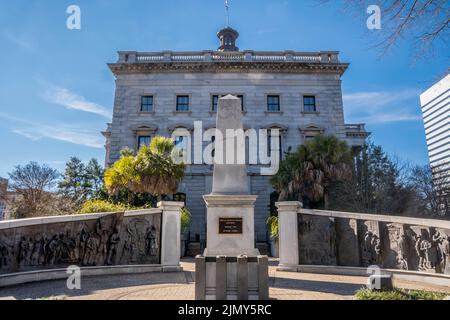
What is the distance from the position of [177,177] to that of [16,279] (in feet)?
39.1

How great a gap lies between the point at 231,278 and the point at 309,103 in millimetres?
24301

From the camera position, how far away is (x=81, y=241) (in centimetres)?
1070

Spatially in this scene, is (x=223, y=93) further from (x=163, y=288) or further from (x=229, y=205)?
(x=163, y=288)

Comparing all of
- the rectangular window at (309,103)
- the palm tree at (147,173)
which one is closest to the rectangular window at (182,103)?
the palm tree at (147,173)

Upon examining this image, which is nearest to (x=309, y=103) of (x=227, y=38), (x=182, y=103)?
(x=182, y=103)

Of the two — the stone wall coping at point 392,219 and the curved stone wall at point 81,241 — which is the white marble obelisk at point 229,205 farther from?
the stone wall coping at point 392,219

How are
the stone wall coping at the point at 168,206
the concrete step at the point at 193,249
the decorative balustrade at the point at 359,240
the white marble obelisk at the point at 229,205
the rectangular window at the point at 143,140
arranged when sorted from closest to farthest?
the white marble obelisk at the point at 229,205 < the decorative balustrade at the point at 359,240 < the stone wall coping at the point at 168,206 < the concrete step at the point at 193,249 < the rectangular window at the point at 143,140

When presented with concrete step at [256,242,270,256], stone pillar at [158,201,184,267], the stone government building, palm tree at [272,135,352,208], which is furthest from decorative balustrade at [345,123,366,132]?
stone pillar at [158,201,184,267]

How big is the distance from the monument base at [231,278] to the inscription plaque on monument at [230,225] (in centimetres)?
151

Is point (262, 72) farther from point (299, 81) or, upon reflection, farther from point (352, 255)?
point (352, 255)

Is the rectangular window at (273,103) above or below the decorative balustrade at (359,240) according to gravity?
above

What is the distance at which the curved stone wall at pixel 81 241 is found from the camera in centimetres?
924

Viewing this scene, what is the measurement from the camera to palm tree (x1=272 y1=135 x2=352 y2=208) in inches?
797

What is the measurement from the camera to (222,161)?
9.31 metres
